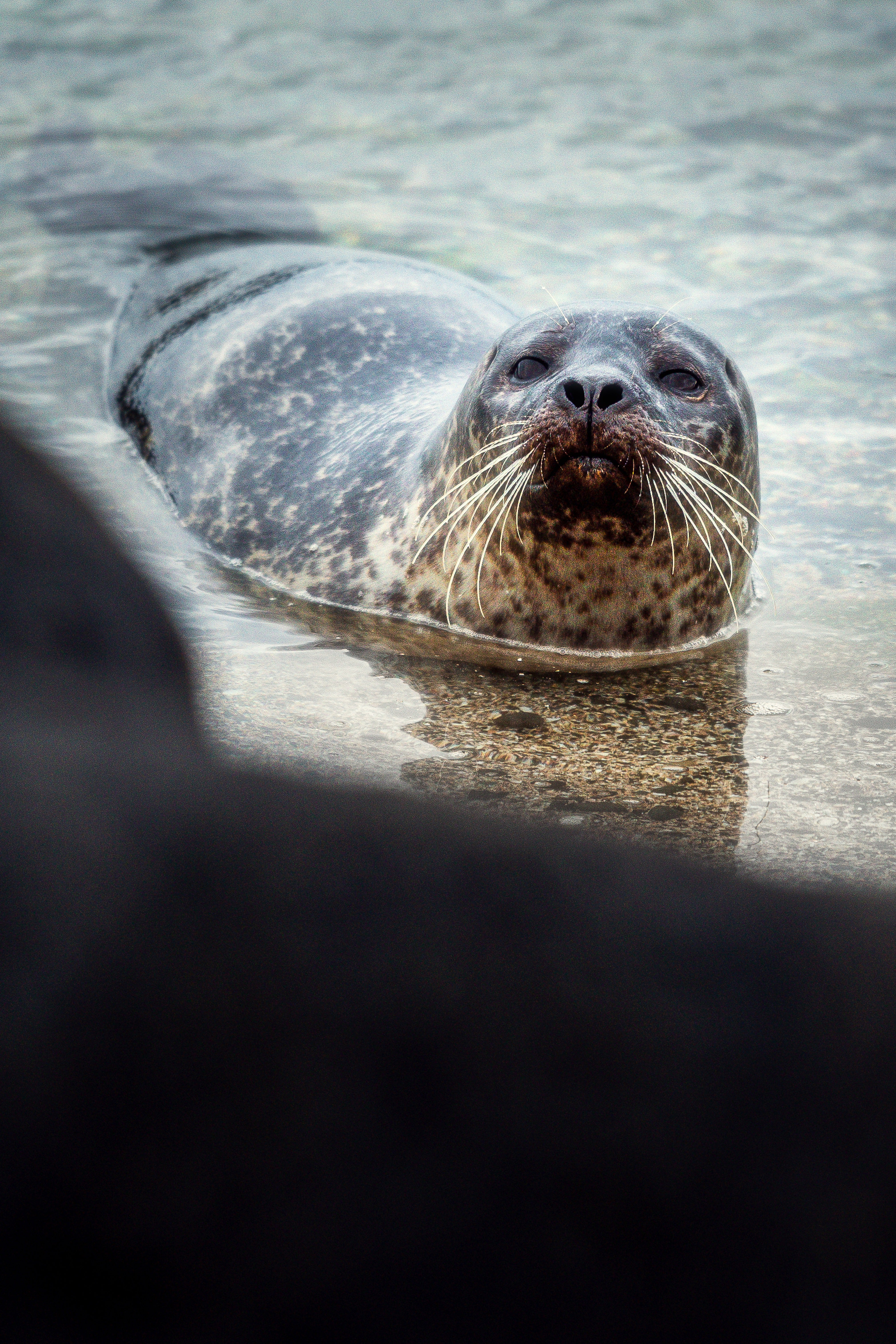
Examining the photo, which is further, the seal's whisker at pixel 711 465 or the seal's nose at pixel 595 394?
the seal's whisker at pixel 711 465

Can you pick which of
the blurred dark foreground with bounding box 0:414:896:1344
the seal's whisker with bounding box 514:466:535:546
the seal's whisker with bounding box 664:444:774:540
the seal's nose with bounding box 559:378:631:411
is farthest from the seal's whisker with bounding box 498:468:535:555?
the blurred dark foreground with bounding box 0:414:896:1344

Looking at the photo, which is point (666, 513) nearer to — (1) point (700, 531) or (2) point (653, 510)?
(2) point (653, 510)

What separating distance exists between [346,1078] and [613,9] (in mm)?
13316

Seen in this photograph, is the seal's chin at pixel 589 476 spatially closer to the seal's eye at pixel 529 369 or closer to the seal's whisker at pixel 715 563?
the seal's whisker at pixel 715 563

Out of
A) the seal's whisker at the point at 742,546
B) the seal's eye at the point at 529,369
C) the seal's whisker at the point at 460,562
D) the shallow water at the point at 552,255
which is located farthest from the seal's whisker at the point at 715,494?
the seal's whisker at the point at 460,562

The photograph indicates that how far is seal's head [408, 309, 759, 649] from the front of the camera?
366 centimetres

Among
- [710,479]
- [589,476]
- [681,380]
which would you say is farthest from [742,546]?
[589,476]

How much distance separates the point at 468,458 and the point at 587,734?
973 millimetres

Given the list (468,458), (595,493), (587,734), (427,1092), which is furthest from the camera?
(468,458)

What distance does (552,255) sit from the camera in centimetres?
736

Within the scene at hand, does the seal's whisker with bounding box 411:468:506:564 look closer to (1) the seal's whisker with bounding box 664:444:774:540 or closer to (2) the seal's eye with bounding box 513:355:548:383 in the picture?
(2) the seal's eye with bounding box 513:355:548:383

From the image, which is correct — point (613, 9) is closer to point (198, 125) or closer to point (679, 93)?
point (679, 93)

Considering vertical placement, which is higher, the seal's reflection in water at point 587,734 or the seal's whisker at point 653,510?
the seal's whisker at point 653,510

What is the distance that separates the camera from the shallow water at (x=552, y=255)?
10.7 feet
